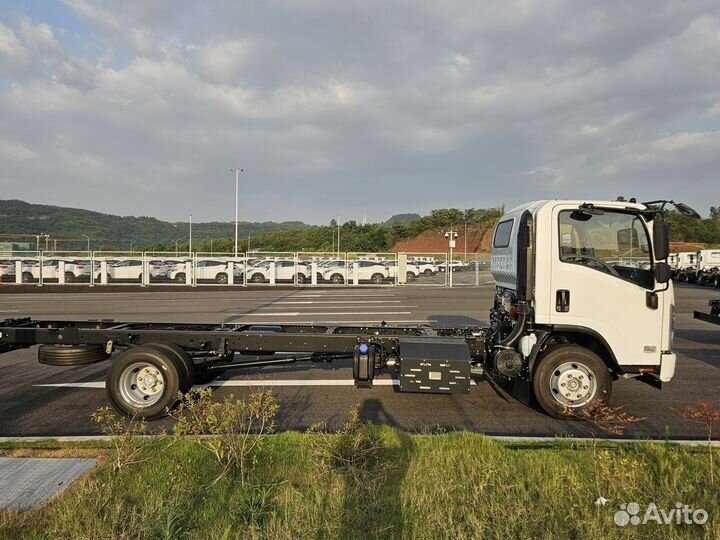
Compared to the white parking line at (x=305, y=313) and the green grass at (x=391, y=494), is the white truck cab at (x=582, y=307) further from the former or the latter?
the white parking line at (x=305, y=313)

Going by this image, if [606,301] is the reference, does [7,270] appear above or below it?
above

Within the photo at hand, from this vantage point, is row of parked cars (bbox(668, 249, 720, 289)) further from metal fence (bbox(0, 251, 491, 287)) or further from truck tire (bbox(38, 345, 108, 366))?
truck tire (bbox(38, 345, 108, 366))

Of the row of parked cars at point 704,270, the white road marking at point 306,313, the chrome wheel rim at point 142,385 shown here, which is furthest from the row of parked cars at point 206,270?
the chrome wheel rim at point 142,385

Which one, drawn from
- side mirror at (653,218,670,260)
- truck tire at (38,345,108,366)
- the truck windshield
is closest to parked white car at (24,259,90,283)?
truck tire at (38,345,108,366)

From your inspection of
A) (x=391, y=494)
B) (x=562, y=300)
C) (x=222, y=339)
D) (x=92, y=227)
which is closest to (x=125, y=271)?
(x=222, y=339)

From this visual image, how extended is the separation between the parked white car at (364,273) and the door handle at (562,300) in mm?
27204

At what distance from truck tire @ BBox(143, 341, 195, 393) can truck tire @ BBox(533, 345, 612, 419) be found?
407 cm

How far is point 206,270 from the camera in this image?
32.0 m

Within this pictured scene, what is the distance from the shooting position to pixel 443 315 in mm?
15859

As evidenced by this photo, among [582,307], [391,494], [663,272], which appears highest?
[663,272]

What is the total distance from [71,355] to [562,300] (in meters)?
5.99

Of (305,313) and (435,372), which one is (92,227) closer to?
(305,313)

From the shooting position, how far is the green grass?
305cm

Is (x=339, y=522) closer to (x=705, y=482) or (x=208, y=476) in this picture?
(x=208, y=476)
